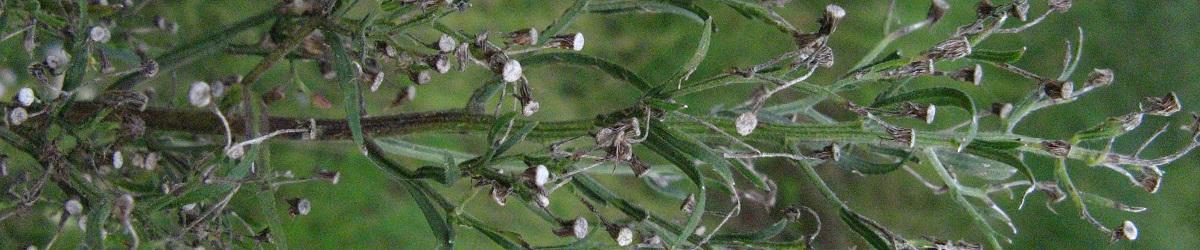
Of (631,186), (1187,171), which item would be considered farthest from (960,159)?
(1187,171)

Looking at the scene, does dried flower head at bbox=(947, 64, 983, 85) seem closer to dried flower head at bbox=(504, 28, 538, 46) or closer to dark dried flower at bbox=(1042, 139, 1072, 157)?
dark dried flower at bbox=(1042, 139, 1072, 157)

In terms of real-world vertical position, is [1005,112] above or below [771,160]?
above

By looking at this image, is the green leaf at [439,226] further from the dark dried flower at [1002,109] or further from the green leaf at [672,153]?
the dark dried flower at [1002,109]

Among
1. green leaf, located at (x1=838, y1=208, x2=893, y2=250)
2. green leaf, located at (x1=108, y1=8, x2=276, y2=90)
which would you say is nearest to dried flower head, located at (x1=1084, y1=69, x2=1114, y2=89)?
green leaf, located at (x1=838, y1=208, x2=893, y2=250)

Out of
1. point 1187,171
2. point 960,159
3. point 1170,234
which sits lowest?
point 1170,234

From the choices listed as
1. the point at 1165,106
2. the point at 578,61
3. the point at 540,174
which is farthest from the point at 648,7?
the point at 1165,106

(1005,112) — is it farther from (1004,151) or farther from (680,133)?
(680,133)

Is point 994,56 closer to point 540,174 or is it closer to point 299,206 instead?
point 540,174
